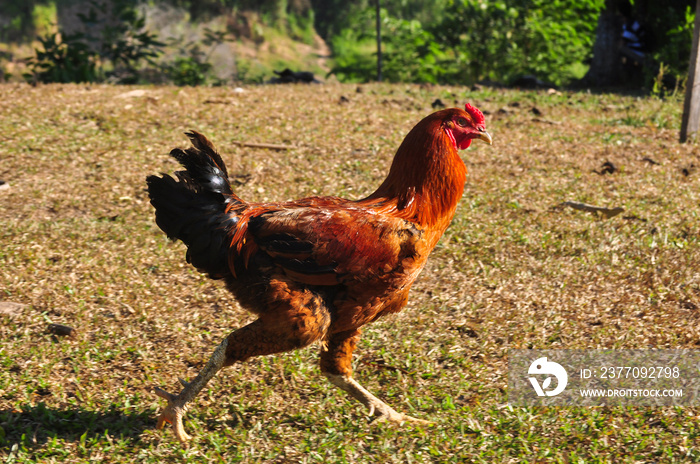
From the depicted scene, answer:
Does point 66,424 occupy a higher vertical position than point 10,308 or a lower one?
lower

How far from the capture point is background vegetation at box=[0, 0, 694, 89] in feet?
37.5

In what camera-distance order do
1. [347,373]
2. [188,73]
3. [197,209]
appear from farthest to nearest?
[188,73] → [347,373] → [197,209]

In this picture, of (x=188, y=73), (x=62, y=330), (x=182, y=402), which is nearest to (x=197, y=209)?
(x=182, y=402)

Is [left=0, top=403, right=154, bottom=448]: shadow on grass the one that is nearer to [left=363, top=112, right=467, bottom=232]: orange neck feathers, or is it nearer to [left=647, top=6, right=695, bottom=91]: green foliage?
[left=363, top=112, right=467, bottom=232]: orange neck feathers

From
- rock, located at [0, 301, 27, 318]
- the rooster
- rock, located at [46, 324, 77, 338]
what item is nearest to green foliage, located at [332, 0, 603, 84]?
rock, located at [0, 301, 27, 318]

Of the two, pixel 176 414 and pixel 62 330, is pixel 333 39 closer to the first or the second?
pixel 62 330

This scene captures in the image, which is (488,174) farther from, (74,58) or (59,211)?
(74,58)

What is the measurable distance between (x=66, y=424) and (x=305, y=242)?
166 cm

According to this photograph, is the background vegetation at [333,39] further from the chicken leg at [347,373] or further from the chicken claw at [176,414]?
the chicken claw at [176,414]

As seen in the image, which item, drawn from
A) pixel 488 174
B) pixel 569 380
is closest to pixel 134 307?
pixel 569 380

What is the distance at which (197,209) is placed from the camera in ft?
10.4

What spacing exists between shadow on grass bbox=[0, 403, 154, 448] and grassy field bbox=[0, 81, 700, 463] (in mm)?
11

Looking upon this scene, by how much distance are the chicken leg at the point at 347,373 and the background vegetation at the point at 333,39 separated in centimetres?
842

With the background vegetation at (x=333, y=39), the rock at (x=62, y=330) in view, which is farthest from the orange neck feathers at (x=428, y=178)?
the background vegetation at (x=333, y=39)
